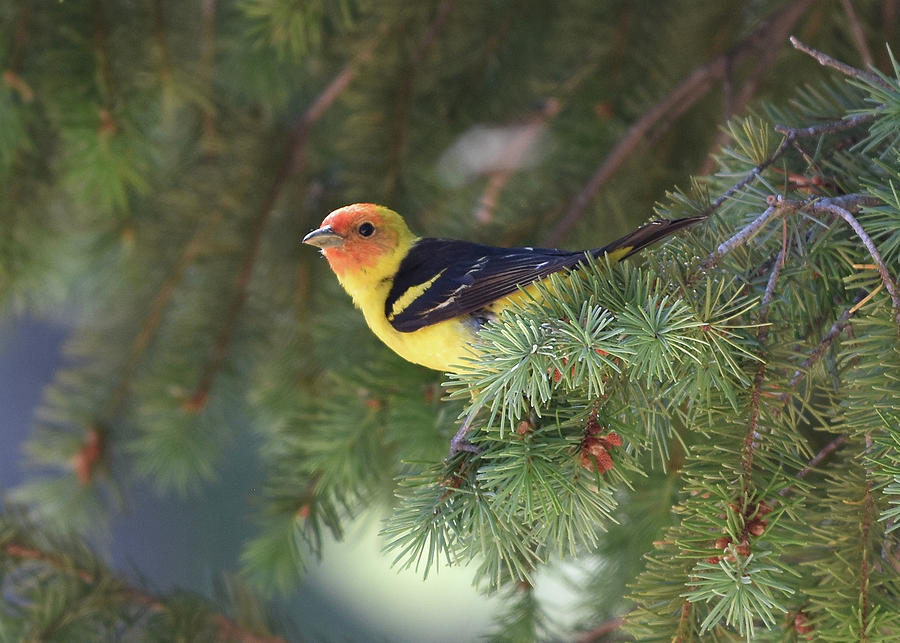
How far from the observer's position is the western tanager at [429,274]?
157cm

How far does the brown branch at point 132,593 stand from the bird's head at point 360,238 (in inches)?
32.6

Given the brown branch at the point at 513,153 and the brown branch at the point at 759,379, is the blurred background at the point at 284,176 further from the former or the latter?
the brown branch at the point at 759,379

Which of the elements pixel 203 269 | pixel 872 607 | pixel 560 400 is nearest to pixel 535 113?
pixel 203 269

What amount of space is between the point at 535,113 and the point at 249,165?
2.87 ft

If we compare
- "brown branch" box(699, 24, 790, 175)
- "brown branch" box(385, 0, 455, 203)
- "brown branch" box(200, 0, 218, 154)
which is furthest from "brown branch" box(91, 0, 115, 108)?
"brown branch" box(699, 24, 790, 175)

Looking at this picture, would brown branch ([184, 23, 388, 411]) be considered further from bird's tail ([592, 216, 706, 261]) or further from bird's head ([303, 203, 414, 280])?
bird's tail ([592, 216, 706, 261])

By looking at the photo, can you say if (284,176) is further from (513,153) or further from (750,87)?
(750,87)

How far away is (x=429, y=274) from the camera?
6.14ft

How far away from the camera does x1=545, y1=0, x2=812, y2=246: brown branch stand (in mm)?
2072

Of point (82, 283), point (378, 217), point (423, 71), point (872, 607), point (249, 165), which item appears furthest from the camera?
point (82, 283)

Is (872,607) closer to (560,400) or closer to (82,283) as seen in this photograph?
(560,400)

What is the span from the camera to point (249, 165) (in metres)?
2.45

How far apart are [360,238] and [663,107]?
32.2 inches

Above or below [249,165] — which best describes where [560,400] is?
below
